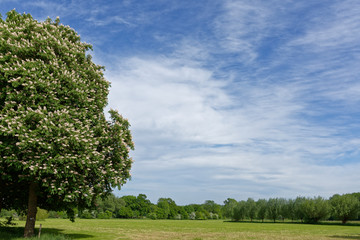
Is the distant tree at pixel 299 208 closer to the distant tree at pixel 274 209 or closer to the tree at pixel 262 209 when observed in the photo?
the distant tree at pixel 274 209

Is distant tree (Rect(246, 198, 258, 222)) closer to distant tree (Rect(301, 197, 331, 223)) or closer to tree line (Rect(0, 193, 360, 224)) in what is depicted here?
tree line (Rect(0, 193, 360, 224))

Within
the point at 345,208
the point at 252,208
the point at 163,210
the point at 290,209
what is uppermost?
the point at 345,208

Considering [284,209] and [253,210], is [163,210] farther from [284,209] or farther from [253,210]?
[284,209]

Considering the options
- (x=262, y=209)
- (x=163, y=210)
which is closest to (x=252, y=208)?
(x=262, y=209)

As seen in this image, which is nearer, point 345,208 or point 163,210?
point 345,208

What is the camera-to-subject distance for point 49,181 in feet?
78.9

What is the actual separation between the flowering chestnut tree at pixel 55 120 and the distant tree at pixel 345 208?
90335 millimetres

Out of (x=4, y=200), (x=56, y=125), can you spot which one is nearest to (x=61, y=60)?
(x=56, y=125)

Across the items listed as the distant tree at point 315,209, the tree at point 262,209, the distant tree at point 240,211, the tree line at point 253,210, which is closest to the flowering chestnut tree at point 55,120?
the tree line at point 253,210

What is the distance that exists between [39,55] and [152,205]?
545 ft

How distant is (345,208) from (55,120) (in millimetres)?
99710

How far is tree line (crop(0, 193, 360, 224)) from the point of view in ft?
315

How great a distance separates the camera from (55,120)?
77.6ft

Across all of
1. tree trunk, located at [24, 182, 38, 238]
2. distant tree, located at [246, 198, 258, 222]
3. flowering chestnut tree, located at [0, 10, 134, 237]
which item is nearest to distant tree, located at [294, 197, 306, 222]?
distant tree, located at [246, 198, 258, 222]
